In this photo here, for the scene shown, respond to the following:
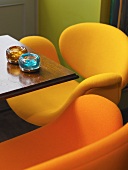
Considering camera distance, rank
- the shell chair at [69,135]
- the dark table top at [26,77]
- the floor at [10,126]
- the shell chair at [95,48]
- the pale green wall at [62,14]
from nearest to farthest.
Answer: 1. the shell chair at [69,135]
2. the dark table top at [26,77]
3. the shell chair at [95,48]
4. the floor at [10,126]
5. the pale green wall at [62,14]

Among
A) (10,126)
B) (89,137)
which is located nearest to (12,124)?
(10,126)

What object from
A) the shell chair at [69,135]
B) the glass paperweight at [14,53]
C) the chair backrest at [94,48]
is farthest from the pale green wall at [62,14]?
the shell chair at [69,135]

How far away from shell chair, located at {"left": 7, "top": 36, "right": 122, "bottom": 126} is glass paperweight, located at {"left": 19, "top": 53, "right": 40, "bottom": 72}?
21 cm

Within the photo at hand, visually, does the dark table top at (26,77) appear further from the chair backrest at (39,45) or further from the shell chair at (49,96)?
the chair backrest at (39,45)

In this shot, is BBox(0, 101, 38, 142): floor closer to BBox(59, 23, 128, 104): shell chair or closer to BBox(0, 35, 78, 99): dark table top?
BBox(59, 23, 128, 104): shell chair

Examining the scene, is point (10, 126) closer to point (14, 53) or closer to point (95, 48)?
point (95, 48)

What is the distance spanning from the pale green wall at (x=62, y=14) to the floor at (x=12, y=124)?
2.17ft

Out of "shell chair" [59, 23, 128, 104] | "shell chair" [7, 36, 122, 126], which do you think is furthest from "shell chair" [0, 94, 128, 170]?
"shell chair" [59, 23, 128, 104]

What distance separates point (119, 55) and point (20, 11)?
53.3 inches

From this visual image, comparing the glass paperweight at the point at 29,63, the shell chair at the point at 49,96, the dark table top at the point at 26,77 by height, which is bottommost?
the shell chair at the point at 49,96

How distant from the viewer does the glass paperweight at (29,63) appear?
1.64m

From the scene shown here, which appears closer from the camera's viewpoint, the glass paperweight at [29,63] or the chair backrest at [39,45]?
the glass paperweight at [29,63]

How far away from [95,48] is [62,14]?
926 mm

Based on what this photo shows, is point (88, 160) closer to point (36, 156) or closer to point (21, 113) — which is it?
point (36, 156)
